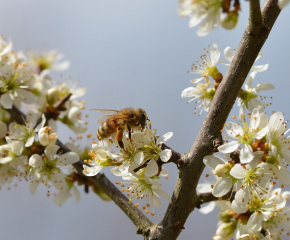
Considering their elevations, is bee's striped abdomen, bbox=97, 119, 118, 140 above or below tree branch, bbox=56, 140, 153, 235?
above

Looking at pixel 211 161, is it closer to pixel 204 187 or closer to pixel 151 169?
pixel 151 169

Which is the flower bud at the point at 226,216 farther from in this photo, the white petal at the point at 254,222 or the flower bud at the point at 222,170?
the flower bud at the point at 222,170

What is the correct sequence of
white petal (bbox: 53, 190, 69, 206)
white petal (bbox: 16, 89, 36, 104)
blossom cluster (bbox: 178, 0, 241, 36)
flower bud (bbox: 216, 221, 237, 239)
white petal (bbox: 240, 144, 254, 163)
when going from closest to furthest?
blossom cluster (bbox: 178, 0, 241, 36)
white petal (bbox: 240, 144, 254, 163)
flower bud (bbox: 216, 221, 237, 239)
white petal (bbox: 53, 190, 69, 206)
white petal (bbox: 16, 89, 36, 104)

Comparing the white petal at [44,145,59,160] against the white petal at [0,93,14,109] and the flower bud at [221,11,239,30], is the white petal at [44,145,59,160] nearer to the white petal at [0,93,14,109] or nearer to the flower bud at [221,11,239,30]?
the white petal at [0,93,14,109]

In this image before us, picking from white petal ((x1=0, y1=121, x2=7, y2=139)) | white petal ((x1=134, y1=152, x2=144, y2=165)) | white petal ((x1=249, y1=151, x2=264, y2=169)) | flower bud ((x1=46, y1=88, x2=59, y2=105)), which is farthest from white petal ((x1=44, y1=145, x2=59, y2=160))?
white petal ((x1=249, y1=151, x2=264, y2=169))

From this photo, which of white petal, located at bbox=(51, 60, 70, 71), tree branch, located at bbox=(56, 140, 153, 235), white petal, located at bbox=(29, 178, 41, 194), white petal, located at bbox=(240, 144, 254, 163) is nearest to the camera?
white petal, located at bbox=(240, 144, 254, 163)

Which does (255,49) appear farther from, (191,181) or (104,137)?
(104,137)

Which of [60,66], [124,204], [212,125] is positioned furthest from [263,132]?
[60,66]
